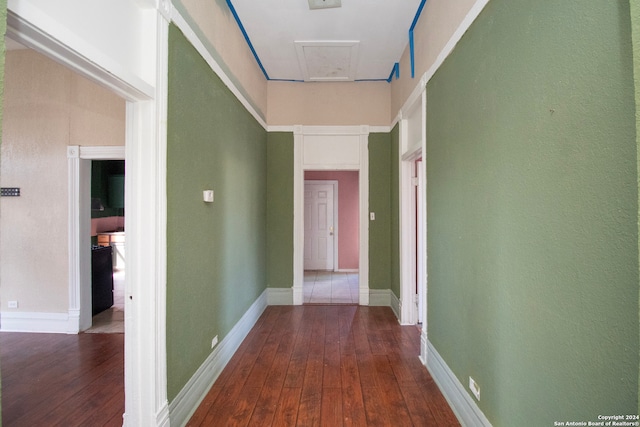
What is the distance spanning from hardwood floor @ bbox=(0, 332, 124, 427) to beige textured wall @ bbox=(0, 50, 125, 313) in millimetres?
486

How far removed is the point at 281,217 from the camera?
4.17m

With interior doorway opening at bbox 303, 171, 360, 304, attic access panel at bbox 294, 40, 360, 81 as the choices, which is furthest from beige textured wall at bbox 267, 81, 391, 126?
interior doorway opening at bbox 303, 171, 360, 304

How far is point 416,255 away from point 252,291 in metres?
2.04

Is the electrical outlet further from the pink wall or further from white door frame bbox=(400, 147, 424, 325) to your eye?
the pink wall

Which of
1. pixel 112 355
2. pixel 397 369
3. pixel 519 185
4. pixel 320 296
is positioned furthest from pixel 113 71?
pixel 320 296

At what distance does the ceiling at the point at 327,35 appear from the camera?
2.62 m

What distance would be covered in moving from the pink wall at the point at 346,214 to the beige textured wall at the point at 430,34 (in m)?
3.26

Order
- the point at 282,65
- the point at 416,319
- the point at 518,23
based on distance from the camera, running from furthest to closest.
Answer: the point at 282,65 → the point at 416,319 → the point at 518,23

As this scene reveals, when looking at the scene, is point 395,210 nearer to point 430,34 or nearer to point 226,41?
point 430,34

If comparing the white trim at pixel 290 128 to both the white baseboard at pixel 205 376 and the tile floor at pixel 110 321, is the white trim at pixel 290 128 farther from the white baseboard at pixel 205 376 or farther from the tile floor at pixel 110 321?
the tile floor at pixel 110 321

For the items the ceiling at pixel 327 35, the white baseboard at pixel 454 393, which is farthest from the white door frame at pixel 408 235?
the ceiling at pixel 327 35

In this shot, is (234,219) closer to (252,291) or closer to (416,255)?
(252,291)

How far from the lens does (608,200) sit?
85 centimetres

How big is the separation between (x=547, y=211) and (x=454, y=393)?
1.46 metres
